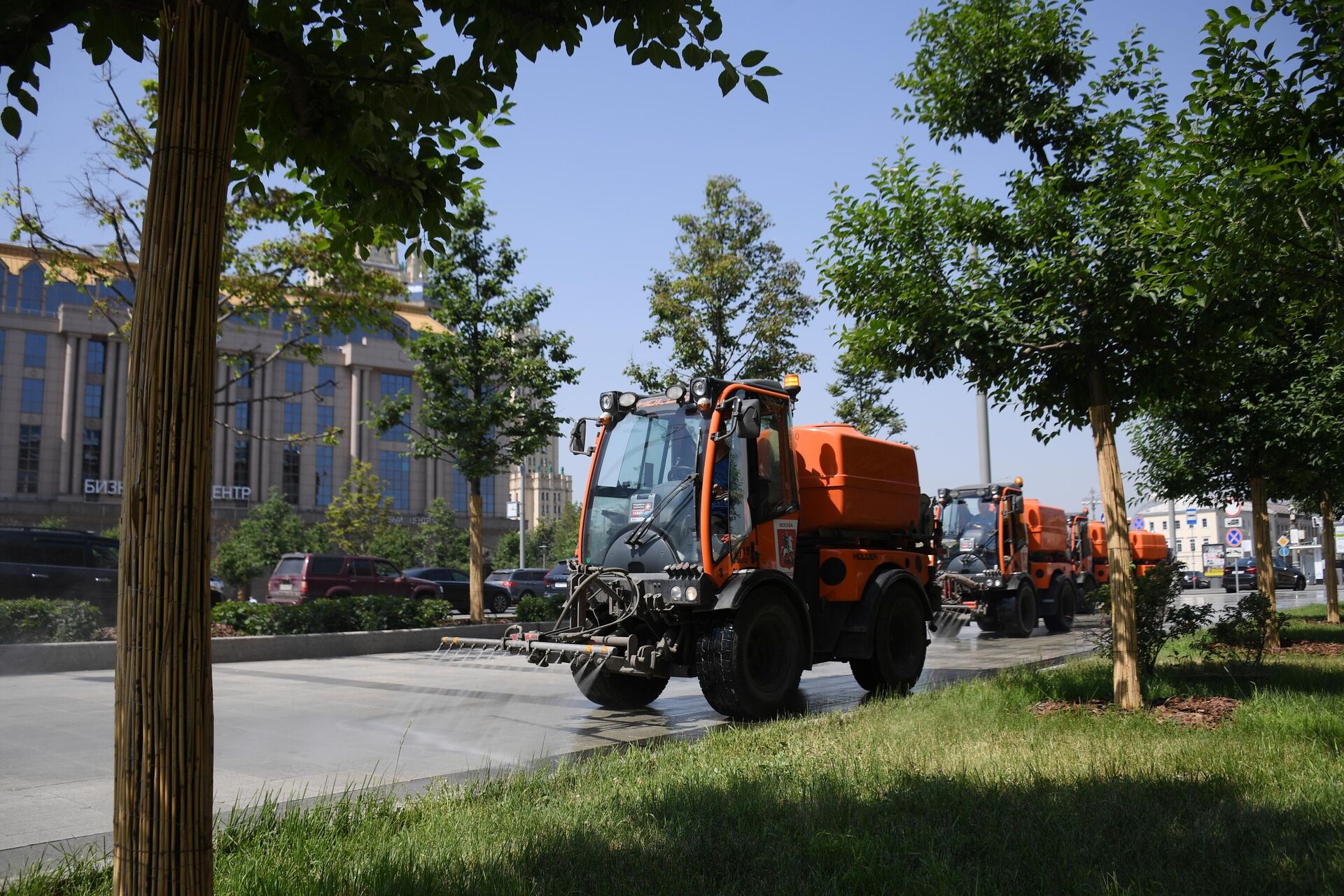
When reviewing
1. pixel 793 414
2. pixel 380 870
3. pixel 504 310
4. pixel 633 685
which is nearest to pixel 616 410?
pixel 793 414


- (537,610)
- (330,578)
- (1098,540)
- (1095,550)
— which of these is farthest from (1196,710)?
(330,578)

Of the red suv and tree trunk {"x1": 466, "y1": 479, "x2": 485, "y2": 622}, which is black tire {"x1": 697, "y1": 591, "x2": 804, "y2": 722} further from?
the red suv

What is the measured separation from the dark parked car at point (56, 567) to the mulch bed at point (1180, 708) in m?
16.6

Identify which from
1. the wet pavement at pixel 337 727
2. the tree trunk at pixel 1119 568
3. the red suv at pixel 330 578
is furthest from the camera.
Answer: the red suv at pixel 330 578

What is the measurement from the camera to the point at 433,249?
449 cm

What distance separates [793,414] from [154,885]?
7.88 metres

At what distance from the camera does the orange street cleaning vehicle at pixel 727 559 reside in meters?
8.64

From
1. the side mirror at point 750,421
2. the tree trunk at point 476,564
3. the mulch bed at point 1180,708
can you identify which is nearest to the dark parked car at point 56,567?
the tree trunk at point 476,564

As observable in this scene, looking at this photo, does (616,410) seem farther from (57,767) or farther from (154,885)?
(154,885)

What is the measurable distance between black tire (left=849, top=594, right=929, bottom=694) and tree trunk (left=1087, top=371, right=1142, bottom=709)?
8.20 feet

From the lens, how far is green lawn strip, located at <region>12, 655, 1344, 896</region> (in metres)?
3.81

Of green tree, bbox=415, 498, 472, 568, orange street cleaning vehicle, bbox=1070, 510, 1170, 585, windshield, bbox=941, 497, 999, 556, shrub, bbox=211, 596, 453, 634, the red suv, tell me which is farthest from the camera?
green tree, bbox=415, 498, 472, 568

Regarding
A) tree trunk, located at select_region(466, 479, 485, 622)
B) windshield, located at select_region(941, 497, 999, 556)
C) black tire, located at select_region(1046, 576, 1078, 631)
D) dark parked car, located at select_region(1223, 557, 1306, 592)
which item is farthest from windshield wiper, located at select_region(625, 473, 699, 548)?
dark parked car, located at select_region(1223, 557, 1306, 592)

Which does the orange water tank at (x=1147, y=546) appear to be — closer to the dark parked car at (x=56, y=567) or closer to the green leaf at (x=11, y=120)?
the dark parked car at (x=56, y=567)
